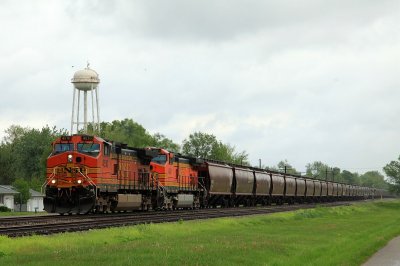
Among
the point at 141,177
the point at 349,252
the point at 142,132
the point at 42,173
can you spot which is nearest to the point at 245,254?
the point at 349,252

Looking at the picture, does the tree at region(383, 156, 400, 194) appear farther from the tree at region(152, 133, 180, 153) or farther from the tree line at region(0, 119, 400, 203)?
the tree at region(152, 133, 180, 153)

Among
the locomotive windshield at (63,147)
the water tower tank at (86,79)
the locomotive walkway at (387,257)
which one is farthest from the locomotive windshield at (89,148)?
the water tower tank at (86,79)

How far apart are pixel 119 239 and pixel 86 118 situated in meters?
68.8

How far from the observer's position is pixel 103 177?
33.0 metres

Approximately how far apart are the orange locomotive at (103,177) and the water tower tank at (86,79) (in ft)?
146

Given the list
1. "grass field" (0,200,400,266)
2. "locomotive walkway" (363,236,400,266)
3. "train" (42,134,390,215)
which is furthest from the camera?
"train" (42,134,390,215)

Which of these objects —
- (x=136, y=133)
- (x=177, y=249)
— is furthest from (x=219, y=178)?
(x=136, y=133)

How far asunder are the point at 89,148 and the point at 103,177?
72.2 inches

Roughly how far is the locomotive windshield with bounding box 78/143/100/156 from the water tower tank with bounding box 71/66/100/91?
53.1 meters

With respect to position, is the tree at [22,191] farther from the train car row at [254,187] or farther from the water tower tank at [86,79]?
the train car row at [254,187]

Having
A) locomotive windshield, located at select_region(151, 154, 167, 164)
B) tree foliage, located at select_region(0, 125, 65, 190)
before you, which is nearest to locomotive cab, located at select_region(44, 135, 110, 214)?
locomotive windshield, located at select_region(151, 154, 167, 164)

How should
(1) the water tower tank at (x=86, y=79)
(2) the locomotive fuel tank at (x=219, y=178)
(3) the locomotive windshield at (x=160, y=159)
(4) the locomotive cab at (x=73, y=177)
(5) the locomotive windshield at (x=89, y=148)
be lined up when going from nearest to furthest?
(4) the locomotive cab at (x=73, y=177), (5) the locomotive windshield at (x=89, y=148), (3) the locomotive windshield at (x=160, y=159), (2) the locomotive fuel tank at (x=219, y=178), (1) the water tower tank at (x=86, y=79)

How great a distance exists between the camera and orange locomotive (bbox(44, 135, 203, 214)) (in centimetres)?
3206

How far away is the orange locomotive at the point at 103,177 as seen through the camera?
1262 inches
